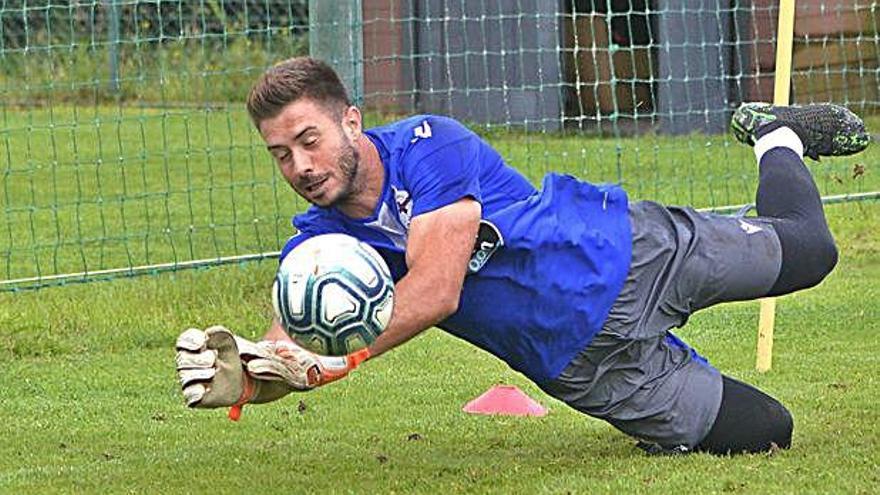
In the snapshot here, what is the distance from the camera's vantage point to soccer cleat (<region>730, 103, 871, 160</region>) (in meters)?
6.61

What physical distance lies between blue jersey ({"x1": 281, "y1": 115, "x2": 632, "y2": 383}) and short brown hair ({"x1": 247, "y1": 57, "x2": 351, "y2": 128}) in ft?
0.74

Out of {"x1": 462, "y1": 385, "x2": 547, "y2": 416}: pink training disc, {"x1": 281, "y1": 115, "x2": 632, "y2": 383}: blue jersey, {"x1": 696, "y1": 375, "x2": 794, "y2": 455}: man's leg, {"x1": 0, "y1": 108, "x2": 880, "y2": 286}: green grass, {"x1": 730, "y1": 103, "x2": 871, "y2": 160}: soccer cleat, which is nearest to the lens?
{"x1": 281, "y1": 115, "x2": 632, "y2": 383}: blue jersey

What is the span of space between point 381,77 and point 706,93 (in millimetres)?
2888

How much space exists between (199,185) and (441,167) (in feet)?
31.6

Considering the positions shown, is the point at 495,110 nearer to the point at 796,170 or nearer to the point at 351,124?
the point at 796,170

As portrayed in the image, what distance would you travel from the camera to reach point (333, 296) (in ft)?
16.7

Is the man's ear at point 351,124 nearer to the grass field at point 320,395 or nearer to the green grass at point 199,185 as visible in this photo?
the grass field at point 320,395

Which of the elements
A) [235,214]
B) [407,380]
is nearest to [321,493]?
[407,380]

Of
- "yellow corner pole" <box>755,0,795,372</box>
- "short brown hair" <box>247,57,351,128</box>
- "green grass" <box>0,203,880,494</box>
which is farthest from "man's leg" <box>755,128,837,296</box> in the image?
"short brown hair" <box>247,57,351,128</box>

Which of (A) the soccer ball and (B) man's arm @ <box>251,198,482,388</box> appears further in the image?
(B) man's arm @ <box>251,198,482,388</box>

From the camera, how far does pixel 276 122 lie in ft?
17.7

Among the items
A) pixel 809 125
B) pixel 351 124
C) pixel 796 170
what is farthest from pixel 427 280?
pixel 809 125

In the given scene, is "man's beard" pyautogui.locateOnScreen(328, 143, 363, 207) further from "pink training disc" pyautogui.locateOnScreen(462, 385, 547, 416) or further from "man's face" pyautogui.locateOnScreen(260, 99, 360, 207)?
"pink training disc" pyautogui.locateOnScreen(462, 385, 547, 416)

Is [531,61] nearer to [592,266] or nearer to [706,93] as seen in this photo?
[706,93]
